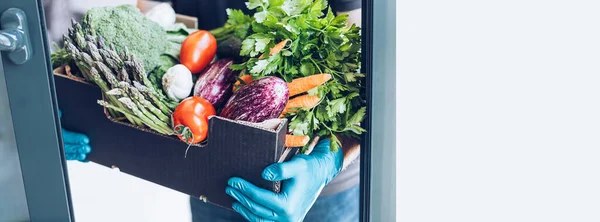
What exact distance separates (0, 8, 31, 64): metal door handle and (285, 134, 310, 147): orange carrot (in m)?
0.30

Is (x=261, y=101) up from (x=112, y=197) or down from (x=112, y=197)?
up

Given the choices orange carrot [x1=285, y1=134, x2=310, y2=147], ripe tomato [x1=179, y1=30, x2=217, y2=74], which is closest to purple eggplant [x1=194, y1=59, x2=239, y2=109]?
ripe tomato [x1=179, y1=30, x2=217, y2=74]

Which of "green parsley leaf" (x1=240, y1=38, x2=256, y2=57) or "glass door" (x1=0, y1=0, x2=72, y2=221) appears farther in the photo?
"green parsley leaf" (x1=240, y1=38, x2=256, y2=57)

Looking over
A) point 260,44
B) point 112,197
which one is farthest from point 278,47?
point 112,197

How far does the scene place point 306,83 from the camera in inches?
27.0

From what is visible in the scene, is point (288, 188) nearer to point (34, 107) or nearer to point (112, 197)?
point (34, 107)

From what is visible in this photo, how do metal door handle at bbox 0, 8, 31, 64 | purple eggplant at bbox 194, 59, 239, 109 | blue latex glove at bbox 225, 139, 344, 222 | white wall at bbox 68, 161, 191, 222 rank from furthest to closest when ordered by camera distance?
white wall at bbox 68, 161, 191, 222, purple eggplant at bbox 194, 59, 239, 109, blue latex glove at bbox 225, 139, 344, 222, metal door handle at bbox 0, 8, 31, 64

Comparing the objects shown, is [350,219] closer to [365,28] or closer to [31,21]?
[365,28]

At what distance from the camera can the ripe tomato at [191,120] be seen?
0.66m

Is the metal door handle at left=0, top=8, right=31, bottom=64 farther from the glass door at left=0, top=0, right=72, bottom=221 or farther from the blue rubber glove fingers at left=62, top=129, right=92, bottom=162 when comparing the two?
the blue rubber glove fingers at left=62, top=129, right=92, bottom=162

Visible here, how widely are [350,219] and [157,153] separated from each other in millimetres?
514

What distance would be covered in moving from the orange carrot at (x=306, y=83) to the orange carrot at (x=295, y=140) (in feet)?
0.22

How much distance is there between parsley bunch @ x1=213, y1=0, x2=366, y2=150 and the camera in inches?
26.3

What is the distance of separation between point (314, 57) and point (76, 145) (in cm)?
39
